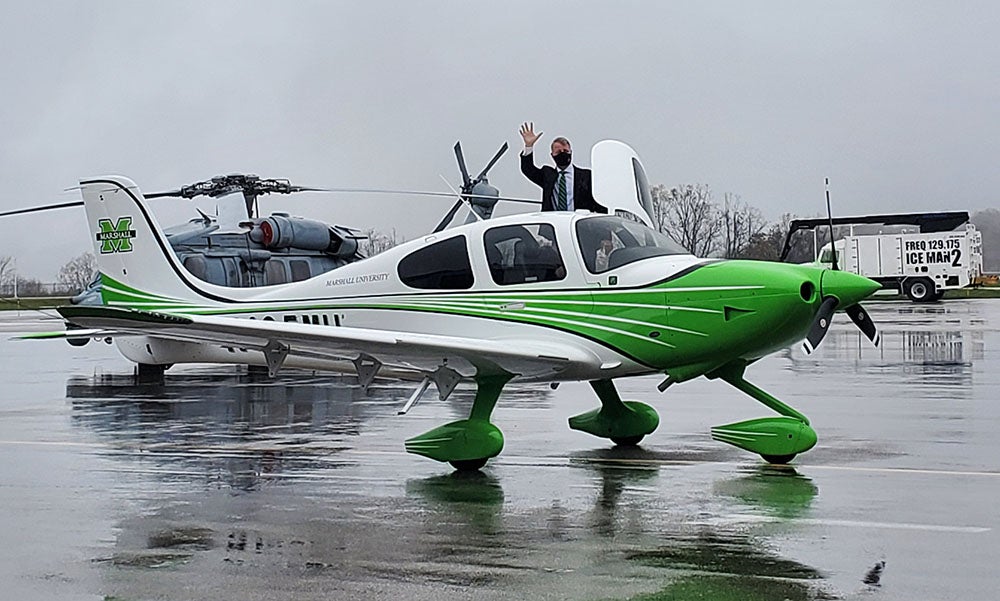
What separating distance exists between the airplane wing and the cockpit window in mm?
782

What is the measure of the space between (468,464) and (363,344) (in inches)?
53.1

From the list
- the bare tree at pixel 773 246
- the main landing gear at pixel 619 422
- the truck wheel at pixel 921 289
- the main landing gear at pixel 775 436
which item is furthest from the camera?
the bare tree at pixel 773 246

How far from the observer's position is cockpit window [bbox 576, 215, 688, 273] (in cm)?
1028

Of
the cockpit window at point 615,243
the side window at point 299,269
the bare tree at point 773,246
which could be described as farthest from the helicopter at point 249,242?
the bare tree at point 773,246

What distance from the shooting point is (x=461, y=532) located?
24.6 ft

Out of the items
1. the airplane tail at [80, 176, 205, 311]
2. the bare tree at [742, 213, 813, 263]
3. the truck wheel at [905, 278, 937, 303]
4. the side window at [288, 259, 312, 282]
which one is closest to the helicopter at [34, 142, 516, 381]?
the side window at [288, 259, 312, 282]

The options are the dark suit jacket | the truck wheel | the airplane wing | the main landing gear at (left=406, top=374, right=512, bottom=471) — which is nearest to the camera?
the airplane wing

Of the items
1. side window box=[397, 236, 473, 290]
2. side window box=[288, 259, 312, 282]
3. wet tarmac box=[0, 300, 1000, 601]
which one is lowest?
wet tarmac box=[0, 300, 1000, 601]

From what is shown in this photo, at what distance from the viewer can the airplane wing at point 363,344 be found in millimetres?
8758

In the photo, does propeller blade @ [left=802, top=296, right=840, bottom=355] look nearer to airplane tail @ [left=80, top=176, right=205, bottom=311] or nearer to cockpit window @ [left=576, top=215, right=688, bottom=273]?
cockpit window @ [left=576, top=215, right=688, bottom=273]

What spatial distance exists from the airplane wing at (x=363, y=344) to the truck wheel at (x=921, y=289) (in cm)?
4146

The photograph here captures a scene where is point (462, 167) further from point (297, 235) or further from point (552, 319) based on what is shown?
point (552, 319)

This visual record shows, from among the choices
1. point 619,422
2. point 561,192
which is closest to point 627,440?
point 619,422

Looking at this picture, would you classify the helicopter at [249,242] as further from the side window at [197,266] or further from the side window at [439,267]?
the side window at [439,267]
